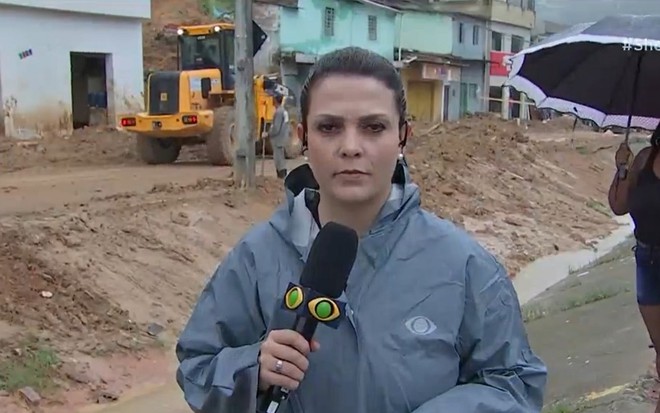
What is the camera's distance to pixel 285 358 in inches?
71.0

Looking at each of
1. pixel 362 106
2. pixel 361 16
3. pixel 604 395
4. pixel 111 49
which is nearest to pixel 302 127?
pixel 362 106

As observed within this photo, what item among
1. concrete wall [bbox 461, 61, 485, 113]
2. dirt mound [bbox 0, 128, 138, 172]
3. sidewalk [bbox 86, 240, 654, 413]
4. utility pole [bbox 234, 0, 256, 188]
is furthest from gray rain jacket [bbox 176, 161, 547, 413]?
concrete wall [bbox 461, 61, 485, 113]

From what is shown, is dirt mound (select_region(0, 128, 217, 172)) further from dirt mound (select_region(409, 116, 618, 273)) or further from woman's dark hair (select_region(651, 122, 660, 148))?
woman's dark hair (select_region(651, 122, 660, 148))

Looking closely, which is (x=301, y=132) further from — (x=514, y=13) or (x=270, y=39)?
(x=514, y=13)

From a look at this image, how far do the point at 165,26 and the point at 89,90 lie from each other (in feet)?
17.1

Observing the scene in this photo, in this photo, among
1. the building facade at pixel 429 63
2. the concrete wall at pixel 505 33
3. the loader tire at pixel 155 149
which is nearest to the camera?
the loader tire at pixel 155 149

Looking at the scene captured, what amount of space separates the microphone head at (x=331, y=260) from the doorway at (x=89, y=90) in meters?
24.3

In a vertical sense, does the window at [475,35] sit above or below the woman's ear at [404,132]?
above

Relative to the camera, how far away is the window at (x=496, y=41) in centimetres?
5100

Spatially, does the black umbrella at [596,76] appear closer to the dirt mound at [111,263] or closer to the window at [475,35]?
the dirt mound at [111,263]

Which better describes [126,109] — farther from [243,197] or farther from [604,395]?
[604,395]

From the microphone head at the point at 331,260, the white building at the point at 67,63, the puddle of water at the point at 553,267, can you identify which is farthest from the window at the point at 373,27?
the microphone head at the point at 331,260

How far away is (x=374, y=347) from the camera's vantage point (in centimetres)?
200

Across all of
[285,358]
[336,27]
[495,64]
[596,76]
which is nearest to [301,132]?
[285,358]
